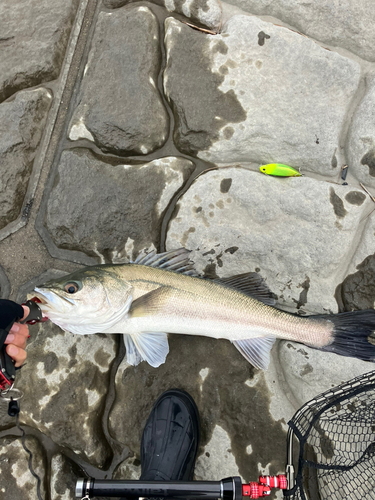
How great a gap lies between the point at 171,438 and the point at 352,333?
1.73 metres

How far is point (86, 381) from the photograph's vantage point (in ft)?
9.45

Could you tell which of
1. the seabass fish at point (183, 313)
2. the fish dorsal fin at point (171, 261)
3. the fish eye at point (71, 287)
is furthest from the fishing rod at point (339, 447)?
the fish eye at point (71, 287)

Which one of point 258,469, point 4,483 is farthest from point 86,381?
point 258,469

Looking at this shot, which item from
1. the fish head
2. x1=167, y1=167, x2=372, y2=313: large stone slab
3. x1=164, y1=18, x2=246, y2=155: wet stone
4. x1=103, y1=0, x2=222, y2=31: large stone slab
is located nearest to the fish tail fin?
x1=167, y1=167, x2=372, y2=313: large stone slab

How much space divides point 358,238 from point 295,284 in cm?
66

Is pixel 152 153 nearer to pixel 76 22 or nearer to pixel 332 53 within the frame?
pixel 76 22

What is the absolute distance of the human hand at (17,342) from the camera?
2193 mm

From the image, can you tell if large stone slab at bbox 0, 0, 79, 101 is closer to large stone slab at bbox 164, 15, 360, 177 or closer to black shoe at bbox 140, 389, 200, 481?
large stone slab at bbox 164, 15, 360, 177

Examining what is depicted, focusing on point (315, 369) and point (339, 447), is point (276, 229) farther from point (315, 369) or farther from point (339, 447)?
point (339, 447)

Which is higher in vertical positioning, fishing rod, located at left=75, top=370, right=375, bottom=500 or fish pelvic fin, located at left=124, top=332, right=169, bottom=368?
fish pelvic fin, located at left=124, top=332, right=169, bottom=368

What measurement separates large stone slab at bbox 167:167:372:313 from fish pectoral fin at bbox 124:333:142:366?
2.86 feet

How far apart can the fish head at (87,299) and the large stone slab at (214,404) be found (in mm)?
603

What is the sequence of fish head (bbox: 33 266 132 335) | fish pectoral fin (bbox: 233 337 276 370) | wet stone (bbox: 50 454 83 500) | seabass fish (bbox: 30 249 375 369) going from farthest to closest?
wet stone (bbox: 50 454 83 500), fish pectoral fin (bbox: 233 337 276 370), seabass fish (bbox: 30 249 375 369), fish head (bbox: 33 266 132 335)

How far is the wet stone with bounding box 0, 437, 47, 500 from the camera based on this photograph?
9.16 ft
